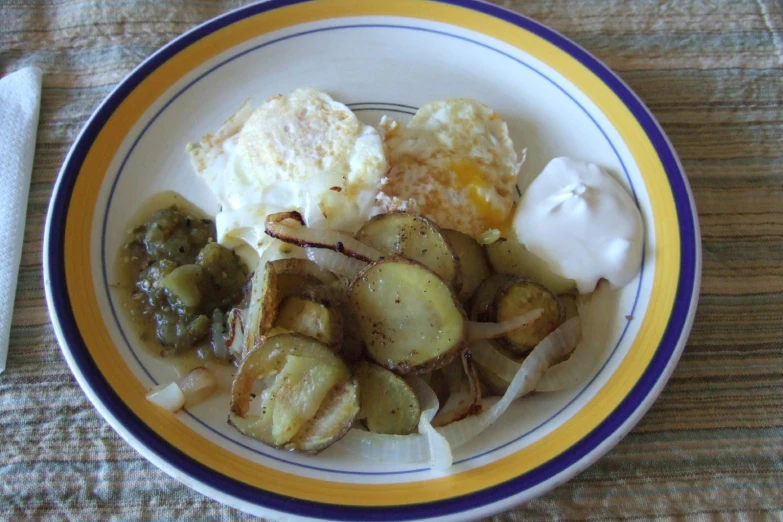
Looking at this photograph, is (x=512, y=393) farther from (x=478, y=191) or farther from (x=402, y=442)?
(x=478, y=191)

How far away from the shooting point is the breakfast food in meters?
1.89

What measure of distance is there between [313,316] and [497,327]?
24.6 inches

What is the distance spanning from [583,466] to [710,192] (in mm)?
1587

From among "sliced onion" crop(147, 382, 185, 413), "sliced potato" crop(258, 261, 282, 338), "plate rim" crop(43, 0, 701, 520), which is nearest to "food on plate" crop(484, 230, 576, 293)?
"plate rim" crop(43, 0, 701, 520)

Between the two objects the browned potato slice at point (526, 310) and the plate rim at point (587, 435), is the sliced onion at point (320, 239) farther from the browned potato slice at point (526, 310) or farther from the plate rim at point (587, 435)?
the plate rim at point (587, 435)

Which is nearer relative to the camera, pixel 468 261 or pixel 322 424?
pixel 322 424

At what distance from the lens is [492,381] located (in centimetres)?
206

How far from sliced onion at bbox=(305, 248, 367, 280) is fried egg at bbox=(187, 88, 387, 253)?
220 mm

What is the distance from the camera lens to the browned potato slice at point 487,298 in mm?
2088

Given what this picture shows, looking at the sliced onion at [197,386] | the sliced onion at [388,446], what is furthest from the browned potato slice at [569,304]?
the sliced onion at [197,386]

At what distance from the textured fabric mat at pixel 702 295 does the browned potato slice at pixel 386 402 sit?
1.74 ft

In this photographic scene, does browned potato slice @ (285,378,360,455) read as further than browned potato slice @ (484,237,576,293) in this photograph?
No

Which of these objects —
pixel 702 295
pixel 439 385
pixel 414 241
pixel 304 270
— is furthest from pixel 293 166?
pixel 702 295

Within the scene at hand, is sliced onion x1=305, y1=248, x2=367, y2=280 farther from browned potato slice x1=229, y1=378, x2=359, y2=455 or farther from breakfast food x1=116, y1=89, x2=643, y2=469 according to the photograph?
browned potato slice x1=229, y1=378, x2=359, y2=455
